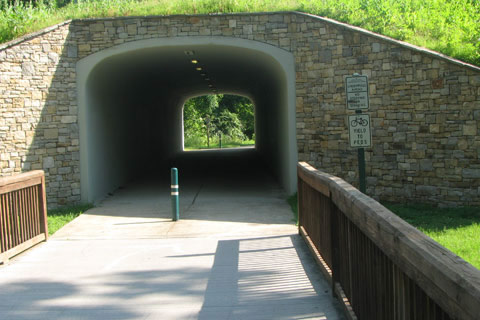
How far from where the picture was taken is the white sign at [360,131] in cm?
761

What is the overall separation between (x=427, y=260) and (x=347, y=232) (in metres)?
2.05

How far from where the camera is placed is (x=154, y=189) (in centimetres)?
1430

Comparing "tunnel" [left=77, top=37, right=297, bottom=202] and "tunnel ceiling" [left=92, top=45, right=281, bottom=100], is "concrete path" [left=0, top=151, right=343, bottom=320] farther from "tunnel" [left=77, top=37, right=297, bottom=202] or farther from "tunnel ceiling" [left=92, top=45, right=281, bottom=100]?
"tunnel ceiling" [left=92, top=45, right=281, bottom=100]

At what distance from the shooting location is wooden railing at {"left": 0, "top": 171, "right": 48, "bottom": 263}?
6473 mm

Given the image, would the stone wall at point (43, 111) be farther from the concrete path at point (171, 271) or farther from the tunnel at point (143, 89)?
the concrete path at point (171, 271)

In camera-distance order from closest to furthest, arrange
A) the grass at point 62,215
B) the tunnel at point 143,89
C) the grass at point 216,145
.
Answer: the grass at point 62,215 → the tunnel at point 143,89 → the grass at point 216,145

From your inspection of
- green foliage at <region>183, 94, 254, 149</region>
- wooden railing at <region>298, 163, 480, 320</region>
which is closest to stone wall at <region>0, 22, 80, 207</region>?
wooden railing at <region>298, 163, 480, 320</region>

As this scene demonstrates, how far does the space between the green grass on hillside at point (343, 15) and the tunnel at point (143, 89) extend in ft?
3.50

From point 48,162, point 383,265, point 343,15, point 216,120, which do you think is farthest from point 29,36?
point 216,120

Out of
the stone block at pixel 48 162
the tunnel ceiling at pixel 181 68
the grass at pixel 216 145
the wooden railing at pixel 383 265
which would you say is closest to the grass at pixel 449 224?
the wooden railing at pixel 383 265

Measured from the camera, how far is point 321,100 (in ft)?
37.9

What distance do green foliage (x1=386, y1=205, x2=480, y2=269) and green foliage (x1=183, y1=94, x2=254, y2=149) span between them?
29.4 metres

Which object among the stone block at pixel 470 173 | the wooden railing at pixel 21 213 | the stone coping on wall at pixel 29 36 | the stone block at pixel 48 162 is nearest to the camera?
the wooden railing at pixel 21 213

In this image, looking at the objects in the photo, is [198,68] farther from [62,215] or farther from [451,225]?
[451,225]
